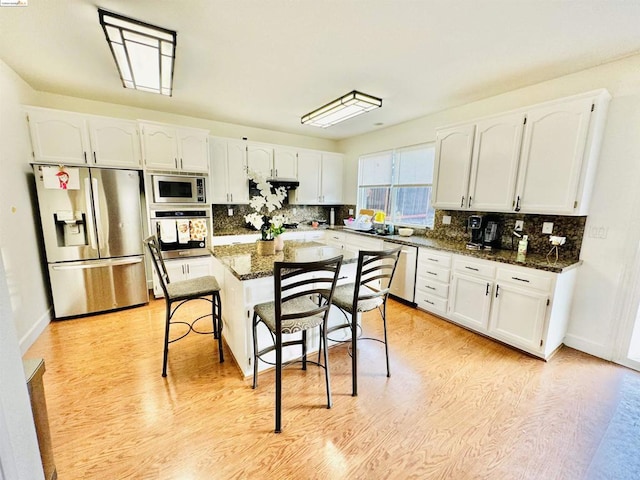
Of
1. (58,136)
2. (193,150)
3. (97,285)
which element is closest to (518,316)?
(193,150)

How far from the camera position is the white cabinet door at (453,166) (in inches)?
124

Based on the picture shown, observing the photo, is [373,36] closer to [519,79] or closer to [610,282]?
[519,79]

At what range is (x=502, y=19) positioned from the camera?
182cm

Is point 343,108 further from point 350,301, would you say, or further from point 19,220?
point 19,220

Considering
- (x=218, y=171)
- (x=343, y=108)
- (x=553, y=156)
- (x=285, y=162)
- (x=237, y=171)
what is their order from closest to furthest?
1. (x=553, y=156)
2. (x=343, y=108)
3. (x=218, y=171)
4. (x=237, y=171)
5. (x=285, y=162)

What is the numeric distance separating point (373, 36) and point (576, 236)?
268 cm

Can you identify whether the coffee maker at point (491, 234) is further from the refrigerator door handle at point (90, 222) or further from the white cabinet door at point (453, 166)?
the refrigerator door handle at point (90, 222)

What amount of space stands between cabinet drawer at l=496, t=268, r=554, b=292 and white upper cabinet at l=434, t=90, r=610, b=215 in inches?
Result: 25.1

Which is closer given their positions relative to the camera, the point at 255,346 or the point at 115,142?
the point at 255,346

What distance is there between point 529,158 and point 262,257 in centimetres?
278

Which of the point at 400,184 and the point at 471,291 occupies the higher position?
the point at 400,184

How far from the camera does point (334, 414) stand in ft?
6.10

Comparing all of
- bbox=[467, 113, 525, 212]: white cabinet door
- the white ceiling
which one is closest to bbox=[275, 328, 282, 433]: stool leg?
the white ceiling

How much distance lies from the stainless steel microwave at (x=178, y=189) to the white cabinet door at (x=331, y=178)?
92.1 inches
